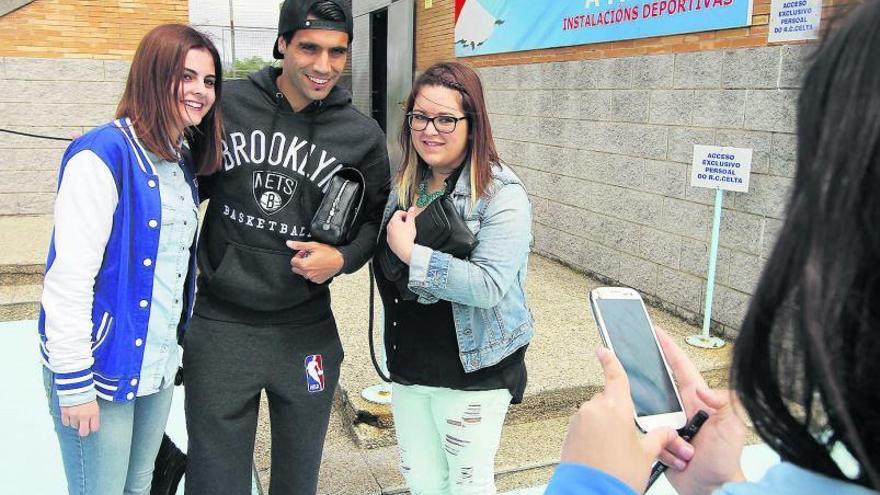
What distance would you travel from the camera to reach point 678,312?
5.46 metres

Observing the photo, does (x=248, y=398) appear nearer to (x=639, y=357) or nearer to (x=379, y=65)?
(x=639, y=357)

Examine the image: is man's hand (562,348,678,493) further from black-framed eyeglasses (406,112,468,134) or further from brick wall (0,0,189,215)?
brick wall (0,0,189,215)

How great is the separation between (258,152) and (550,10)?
536 centimetres

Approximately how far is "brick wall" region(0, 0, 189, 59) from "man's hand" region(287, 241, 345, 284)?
25.4 feet

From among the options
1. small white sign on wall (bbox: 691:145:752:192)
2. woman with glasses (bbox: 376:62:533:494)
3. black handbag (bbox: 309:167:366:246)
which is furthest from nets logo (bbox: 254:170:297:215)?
small white sign on wall (bbox: 691:145:752:192)

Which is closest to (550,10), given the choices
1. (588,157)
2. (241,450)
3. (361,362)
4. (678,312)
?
(588,157)

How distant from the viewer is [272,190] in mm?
2207

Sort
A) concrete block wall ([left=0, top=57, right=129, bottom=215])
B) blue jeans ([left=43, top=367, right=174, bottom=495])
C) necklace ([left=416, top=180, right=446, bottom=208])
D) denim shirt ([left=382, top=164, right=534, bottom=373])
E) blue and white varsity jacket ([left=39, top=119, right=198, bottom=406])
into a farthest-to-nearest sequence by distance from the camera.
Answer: concrete block wall ([left=0, top=57, right=129, bottom=215])
necklace ([left=416, top=180, right=446, bottom=208])
denim shirt ([left=382, top=164, right=534, bottom=373])
blue jeans ([left=43, top=367, right=174, bottom=495])
blue and white varsity jacket ([left=39, top=119, right=198, bottom=406])

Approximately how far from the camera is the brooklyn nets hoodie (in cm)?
220

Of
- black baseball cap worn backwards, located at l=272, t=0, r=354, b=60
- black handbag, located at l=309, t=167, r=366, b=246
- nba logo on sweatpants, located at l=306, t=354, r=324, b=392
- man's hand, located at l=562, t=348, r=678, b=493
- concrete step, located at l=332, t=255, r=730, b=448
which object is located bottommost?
concrete step, located at l=332, t=255, r=730, b=448

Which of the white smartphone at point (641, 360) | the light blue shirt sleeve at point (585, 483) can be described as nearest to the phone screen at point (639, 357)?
the white smartphone at point (641, 360)

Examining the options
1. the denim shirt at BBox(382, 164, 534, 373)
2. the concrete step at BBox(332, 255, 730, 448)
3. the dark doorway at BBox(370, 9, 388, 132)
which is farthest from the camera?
the dark doorway at BBox(370, 9, 388, 132)

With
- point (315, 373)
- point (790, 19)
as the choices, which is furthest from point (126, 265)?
point (790, 19)

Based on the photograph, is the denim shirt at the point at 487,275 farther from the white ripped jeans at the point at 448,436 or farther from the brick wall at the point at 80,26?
the brick wall at the point at 80,26
